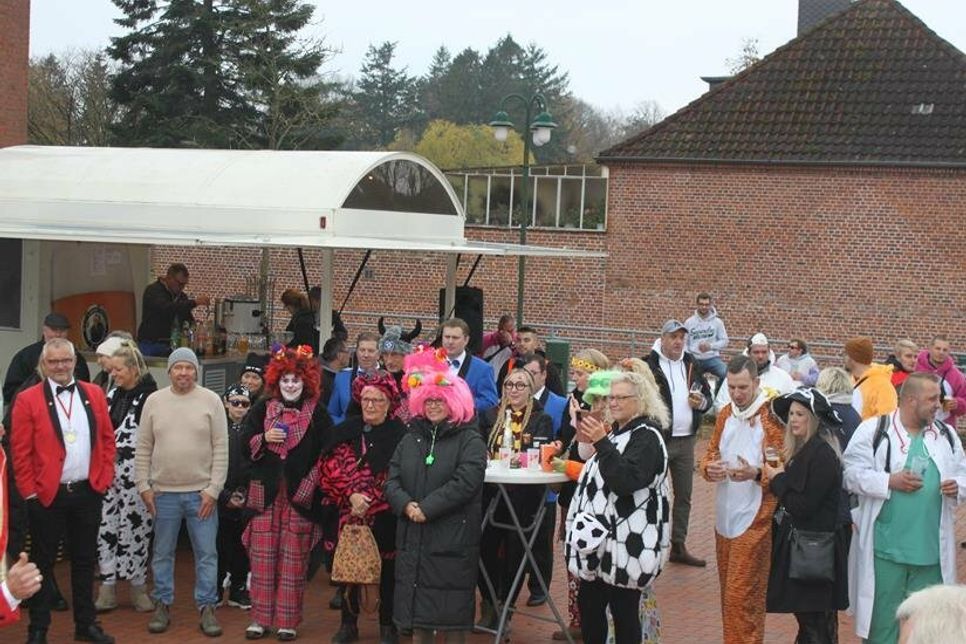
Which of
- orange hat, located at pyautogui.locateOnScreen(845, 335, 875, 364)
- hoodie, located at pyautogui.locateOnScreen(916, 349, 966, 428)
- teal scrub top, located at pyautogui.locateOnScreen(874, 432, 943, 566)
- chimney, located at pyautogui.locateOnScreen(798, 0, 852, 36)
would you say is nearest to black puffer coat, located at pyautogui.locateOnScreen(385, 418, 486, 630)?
teal scrub top, located at pyautogui.locateOnScreen(874, 432, 943, 566)

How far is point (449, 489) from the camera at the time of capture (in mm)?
7367

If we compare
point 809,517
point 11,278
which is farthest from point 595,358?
point 11,278

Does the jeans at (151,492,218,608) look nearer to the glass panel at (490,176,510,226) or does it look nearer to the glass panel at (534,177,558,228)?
the glass panel at (534,177,558,228)

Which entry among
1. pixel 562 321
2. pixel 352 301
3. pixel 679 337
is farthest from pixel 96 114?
pixel 679 337

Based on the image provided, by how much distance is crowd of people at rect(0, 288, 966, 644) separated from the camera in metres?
6.97

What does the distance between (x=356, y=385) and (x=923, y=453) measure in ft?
10.7

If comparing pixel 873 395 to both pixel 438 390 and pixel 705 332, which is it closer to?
pixel 438 390

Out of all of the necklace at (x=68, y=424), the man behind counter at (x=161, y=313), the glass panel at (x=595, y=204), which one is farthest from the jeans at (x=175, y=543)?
the glass panel at (x=595, y=204)

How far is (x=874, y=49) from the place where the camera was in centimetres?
2841

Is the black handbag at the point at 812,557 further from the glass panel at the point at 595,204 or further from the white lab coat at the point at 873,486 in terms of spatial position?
the glass panel at the point at 595,204

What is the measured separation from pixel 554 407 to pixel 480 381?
0.75m

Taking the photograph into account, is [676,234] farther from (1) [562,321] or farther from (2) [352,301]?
(2) [352,301]

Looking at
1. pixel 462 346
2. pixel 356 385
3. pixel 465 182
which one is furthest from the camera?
pixel 465 182

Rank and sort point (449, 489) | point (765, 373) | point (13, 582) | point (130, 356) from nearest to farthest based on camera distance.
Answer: point (13, 582), point (449, 489), point (130, 356), point (765, 373)
